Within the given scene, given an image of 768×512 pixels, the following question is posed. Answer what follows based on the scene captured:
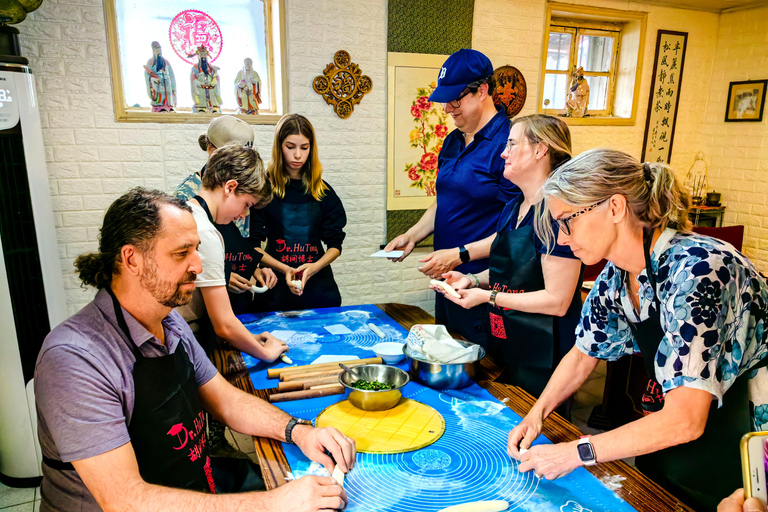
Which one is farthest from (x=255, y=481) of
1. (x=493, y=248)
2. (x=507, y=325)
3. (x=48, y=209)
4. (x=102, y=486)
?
(x=48, y=209)

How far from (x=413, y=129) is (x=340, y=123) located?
24.6 inches

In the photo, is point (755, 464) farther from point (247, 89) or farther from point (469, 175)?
point (247, 89)

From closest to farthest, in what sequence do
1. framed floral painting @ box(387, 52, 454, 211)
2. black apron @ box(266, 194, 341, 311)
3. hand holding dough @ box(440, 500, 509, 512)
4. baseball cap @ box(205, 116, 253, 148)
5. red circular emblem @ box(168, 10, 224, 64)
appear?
hand holding dough @ box(440, 500, 509, 512), baseball cap @ box(205, 116, 253, 148), black apron @ box(266, 194, 341, 311), red circular emblem @ box(168, 10, 224, 64), framed floral painting @ box(387, 52, 454, 211)

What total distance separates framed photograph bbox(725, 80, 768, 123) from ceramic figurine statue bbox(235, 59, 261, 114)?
4.52 metres

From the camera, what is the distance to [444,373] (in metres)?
1.62

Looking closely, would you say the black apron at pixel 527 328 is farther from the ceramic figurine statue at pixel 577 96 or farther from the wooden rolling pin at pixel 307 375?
the ceramic figurine statue at pixel 577 96

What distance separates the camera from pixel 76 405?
1.08 m

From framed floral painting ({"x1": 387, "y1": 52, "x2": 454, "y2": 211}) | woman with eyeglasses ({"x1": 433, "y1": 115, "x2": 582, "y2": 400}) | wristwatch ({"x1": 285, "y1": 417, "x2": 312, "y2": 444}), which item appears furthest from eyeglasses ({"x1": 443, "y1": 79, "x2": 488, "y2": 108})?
wristwatch ({"x1": 285, "y1": 417, "x2": 312, "y2": 444})

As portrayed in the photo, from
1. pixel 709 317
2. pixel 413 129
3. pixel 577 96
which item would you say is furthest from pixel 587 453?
pixel 577 96

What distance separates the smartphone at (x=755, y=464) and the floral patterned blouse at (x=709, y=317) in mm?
196

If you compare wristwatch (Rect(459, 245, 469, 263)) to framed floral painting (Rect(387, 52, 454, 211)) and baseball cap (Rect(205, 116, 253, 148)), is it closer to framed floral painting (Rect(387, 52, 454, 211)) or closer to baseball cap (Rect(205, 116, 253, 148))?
baseball cap (Rect(205, 116, 253, 148))

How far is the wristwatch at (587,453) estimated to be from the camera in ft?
3.77

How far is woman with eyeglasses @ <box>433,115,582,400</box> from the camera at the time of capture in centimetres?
183

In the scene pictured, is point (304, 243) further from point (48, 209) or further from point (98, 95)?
point (98, 95)
